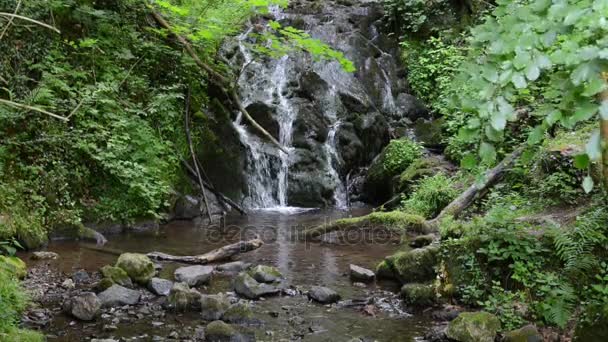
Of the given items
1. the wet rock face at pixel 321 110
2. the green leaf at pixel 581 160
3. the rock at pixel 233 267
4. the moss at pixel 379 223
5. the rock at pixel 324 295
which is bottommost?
the rock at pixel 324 295

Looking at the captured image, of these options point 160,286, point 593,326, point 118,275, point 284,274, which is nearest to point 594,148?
point 593,326

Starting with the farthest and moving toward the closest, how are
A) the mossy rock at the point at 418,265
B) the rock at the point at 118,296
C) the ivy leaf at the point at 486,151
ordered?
the mossy rock at the point at 418,265 < the rock at the point at 118,296 < the ivy leaf at the point at 486,151

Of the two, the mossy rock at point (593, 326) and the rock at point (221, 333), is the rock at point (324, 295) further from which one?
the mossy rock at point (593, 326)

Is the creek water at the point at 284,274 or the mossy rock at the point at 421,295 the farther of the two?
the mossy rock at the point at 421,295

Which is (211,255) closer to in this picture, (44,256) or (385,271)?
(44,256)

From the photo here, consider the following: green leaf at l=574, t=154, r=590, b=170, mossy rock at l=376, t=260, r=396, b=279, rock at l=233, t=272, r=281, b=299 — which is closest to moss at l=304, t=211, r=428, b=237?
mossy rock at l=376, t=260, r=396, b=279

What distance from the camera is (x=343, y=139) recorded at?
15867mm

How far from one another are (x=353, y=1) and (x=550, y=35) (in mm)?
20152

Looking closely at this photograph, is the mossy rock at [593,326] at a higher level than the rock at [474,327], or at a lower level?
higher

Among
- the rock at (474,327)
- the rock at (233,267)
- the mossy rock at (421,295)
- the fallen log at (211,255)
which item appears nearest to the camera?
the rock at (474,327)

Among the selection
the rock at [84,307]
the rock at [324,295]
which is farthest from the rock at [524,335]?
the rock at [84,307]

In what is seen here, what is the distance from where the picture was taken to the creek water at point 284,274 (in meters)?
5.56

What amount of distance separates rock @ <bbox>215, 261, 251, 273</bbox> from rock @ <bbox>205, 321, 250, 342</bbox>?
233cm

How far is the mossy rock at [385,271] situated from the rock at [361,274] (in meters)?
0.09
